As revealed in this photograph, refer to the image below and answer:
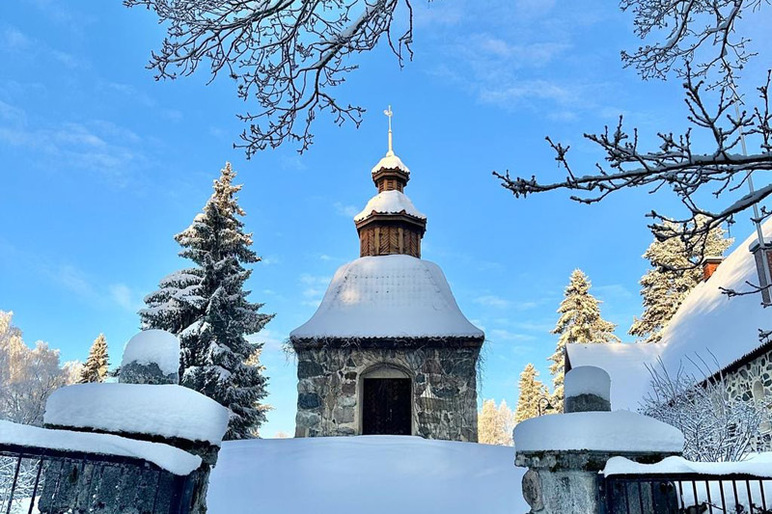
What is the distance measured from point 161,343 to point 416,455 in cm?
637

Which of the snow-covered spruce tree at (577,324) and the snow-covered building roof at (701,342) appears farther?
the snow-covered spruce tree at (577,324)

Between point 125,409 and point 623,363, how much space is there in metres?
14.5

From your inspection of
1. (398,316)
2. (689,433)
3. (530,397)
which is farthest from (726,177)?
(530,397)

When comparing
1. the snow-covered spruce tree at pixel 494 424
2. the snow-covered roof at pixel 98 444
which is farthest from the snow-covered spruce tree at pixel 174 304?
the snow-covered spruce tree at pixel 494 424

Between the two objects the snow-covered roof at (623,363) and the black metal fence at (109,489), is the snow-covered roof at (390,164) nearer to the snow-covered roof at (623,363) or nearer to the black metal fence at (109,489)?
the snow-covered roof at (623,363)

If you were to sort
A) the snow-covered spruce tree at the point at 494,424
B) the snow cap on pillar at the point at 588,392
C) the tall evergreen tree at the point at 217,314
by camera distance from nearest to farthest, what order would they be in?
the snow cap on pillar at the point at 588,392 → the tall evergreen tree at the point at 217,314 → the snow-covered spruce tree at the point at 494,424

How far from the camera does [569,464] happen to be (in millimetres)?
3146

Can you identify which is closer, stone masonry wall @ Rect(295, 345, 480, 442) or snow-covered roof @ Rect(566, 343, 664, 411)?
stone masonry wall @ Rect(295, 345, 480, 442)

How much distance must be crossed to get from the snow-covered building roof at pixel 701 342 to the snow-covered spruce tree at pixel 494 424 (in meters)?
40.6

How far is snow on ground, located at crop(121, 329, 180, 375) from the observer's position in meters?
3.50

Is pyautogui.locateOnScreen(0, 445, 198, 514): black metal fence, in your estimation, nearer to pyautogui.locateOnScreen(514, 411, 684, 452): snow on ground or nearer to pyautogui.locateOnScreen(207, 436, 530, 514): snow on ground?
pyautogui.locateOnScreen(514, 411, 684, 452): snow on ground

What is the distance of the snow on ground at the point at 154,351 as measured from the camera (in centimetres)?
350

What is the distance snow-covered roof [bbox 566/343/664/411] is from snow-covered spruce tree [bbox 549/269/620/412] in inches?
333

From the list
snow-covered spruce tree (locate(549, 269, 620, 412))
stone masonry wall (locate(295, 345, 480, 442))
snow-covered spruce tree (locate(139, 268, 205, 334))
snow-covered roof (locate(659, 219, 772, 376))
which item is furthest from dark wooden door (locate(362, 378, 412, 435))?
snow-covered spruce tree (locate(549, 269, 620, 412))
